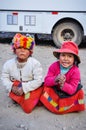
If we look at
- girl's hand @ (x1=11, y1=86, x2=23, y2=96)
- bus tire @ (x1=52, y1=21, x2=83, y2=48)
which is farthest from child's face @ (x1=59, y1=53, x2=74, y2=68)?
bus tire @ (x1=52, y1=21, x2=83, y2=48)

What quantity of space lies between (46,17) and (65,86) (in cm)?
613

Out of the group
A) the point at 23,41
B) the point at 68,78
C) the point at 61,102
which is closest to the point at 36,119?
the point at 61,102

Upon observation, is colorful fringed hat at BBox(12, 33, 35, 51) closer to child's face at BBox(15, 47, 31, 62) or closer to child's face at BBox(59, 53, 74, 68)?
child's face at BBox(15, 47, 31, 62)

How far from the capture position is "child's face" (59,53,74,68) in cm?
478

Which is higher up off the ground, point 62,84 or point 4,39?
point 62,84

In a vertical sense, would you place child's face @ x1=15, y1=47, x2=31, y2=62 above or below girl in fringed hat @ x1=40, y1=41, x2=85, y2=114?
above

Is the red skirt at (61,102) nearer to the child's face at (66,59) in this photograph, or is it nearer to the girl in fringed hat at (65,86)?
the girl in fringed hat at (65,86)

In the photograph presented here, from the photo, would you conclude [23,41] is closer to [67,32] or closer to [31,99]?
[31,99]

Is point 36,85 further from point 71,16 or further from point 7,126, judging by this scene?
point 71,16

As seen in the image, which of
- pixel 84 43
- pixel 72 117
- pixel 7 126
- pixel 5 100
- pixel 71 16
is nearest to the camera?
pixel 7 126

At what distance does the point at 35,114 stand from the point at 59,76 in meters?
0.75

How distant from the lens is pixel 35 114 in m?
4.94

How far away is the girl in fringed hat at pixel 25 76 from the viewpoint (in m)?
4.89

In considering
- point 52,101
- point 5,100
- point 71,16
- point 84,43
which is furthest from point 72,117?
point 84,43
